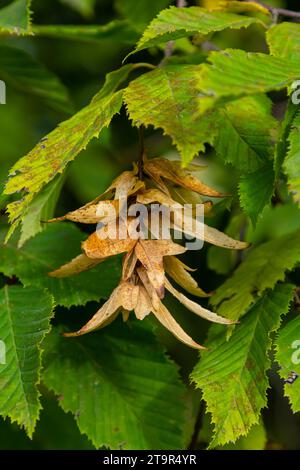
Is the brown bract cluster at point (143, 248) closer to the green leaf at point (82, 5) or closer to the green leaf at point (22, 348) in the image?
the green leaf at point (22, 348)

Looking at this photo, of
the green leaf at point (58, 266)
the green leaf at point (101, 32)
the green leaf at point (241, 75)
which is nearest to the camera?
the green leaf at point (241, 75)

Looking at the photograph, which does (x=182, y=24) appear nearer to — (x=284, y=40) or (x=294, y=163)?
(x=284, y=40)

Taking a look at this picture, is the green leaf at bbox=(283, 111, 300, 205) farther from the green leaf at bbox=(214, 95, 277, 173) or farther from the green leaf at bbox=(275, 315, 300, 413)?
the green leaf at bbox=(275, 315, 300, 413)

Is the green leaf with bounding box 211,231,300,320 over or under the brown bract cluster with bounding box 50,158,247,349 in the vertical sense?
under

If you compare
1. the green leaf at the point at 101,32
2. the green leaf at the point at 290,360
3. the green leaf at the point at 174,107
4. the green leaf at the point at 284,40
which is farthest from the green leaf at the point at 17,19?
the green leaf at the point at 290,360

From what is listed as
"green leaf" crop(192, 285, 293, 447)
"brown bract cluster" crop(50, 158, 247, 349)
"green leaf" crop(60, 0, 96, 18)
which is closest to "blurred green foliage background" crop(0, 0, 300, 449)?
"green leaf" crop(60, 0, 96, 18)

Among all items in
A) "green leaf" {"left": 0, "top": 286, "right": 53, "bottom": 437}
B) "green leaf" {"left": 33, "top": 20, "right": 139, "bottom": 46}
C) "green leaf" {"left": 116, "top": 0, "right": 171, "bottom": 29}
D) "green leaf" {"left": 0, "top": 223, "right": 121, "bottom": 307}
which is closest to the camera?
"green leaf" {"left": 0, "top": 286, "right": 53, "bottom": 437}

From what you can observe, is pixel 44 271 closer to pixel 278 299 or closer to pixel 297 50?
pixel 278 299
